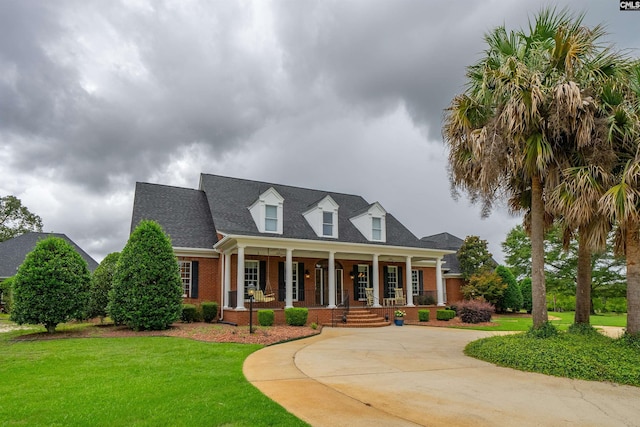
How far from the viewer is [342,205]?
24.2 metres

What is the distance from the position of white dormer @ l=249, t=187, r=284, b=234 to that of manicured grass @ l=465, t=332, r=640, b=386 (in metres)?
11.5

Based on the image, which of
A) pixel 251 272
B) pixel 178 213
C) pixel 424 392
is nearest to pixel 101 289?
pixel 178 213

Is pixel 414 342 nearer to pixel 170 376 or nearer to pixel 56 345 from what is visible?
pixel 170 376

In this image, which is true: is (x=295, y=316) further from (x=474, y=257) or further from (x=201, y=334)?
(x=474, y=257)

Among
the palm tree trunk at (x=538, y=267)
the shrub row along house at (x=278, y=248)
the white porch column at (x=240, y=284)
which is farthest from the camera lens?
the shrub row along house at (x=278, y=248)

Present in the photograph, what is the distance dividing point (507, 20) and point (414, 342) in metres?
9.20

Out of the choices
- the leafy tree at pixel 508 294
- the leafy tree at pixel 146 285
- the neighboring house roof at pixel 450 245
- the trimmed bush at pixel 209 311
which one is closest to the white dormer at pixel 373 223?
the neighboring house roof at pixel 450 245

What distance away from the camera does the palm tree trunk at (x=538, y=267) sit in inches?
378

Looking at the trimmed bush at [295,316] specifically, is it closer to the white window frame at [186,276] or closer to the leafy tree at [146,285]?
the leafy tree at [146,285]

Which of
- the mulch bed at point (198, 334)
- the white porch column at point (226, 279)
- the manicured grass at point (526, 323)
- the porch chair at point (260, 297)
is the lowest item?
the manicured grass at point (526, 323)

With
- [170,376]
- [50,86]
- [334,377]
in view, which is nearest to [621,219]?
[334,377]

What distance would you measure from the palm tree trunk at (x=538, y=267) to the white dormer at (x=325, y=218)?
11290mm

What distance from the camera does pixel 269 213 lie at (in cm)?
1930

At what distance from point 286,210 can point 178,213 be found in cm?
541
